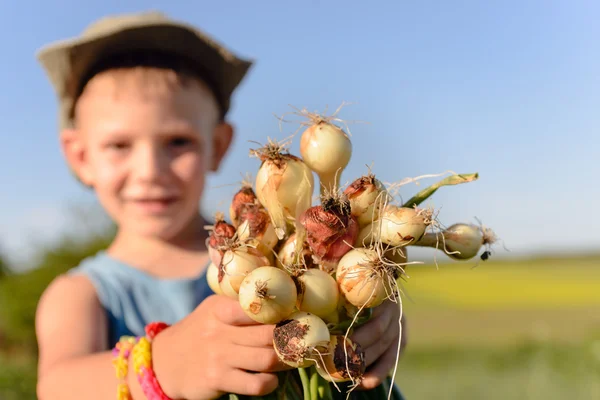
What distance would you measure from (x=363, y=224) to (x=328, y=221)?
0.26 ft

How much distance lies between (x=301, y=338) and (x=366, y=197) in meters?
0.18

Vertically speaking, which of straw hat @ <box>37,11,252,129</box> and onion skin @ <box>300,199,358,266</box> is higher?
straw hat @ <box>37,11,252,129</box>

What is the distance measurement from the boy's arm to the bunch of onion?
20.4 inches

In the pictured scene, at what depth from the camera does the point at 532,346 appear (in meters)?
6.82

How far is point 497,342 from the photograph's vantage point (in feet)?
25.2

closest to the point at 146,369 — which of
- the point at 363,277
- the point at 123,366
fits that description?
the point at 123,366

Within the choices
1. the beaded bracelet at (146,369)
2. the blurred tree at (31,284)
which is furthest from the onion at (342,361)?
the blurred tree at (31,284)

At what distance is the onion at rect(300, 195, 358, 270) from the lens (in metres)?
0.60

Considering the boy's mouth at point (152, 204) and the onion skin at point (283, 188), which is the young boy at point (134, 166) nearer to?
the boy's mouth at point (152, 204)

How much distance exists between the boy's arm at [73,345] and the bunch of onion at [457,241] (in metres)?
0.52

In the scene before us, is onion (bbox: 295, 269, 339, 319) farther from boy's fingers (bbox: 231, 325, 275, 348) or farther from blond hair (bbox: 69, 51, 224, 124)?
blond hair (bbox: 69, 51, 224, 124)

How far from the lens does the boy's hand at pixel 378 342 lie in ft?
2.50

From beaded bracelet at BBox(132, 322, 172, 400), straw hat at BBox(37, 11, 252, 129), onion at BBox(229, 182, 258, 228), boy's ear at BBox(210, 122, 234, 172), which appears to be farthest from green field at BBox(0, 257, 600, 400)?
straw hat at BBox(37, 11, 252, 129)

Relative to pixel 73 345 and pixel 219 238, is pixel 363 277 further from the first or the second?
pixel 73 345
